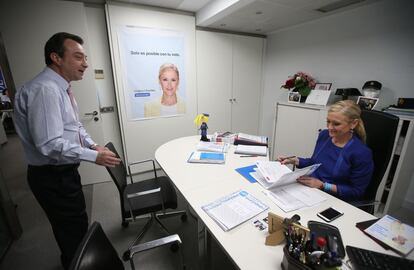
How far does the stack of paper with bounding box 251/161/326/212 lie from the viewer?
109 centimetres

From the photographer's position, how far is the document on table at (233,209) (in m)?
0.96

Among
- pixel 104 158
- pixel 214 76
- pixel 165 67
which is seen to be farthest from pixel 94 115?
pixel 214 76

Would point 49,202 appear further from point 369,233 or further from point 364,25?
point 364,25

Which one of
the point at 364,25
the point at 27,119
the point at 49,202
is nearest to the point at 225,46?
the point at 364,25

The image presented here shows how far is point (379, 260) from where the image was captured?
716mm

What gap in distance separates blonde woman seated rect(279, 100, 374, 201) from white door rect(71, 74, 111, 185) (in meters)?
2.68

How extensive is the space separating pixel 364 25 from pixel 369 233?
271 centimetres

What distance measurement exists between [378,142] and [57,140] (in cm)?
203

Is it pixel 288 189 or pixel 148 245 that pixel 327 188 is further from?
pixel 148 245

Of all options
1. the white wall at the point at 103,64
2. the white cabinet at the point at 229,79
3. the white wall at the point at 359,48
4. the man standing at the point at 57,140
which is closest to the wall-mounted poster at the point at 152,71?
the white wall at the point at 103,64

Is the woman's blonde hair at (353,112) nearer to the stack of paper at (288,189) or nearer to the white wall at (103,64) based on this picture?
the stack of paper at (288,189)

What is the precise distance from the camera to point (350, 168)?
4.15 ft

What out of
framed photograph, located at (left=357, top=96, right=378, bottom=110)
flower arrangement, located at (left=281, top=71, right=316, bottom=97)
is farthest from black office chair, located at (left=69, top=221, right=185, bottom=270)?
flower arrangement, located at (left=281, top=71, right=316, bottom=97)

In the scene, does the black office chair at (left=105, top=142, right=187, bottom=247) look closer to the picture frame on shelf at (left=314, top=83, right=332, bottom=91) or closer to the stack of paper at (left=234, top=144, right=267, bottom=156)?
the stack of paper at (left=234, top=144, right=267, bottom=156)
